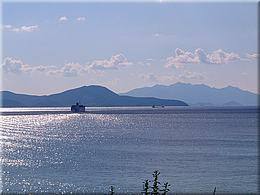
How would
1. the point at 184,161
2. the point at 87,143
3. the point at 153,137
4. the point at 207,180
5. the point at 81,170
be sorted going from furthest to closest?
the point at 153,137 < the point at 87,143 < the point at 184,161 < the point at 81,170 < the point at 207,180

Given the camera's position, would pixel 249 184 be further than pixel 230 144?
No

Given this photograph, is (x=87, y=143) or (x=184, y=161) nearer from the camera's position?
(x=184, y=161)

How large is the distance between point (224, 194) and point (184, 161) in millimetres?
15231

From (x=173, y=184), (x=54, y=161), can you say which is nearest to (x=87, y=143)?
(x=54, y=161)

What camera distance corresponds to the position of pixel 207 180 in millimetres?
40031

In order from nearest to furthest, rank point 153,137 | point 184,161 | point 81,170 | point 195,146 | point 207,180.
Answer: point 207,180 < point 81,170 < point 184,161 < point 195,146 < point 153,137

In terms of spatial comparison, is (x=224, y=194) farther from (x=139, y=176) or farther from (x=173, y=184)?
(x=139, y=176)

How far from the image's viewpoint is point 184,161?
49594 millimetres

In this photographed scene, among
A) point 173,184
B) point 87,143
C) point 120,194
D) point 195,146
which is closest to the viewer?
point 120,194

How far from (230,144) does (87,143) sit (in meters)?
19.9

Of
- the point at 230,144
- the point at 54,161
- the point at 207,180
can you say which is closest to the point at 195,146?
the point at 230,144

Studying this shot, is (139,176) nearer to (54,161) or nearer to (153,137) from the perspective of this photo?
(54,161)

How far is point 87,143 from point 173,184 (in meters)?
35.0

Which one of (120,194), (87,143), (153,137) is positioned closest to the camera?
(120,194)
